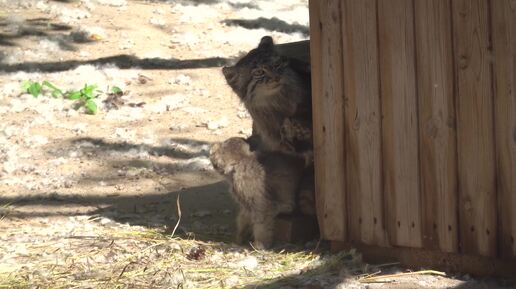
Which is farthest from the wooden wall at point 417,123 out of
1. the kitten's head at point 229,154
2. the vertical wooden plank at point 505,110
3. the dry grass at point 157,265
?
the kitten's head at point 229,154

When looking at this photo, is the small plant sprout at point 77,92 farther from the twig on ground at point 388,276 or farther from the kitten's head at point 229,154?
the twig on ground at point 388,276

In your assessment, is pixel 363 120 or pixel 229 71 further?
pixel 229 71

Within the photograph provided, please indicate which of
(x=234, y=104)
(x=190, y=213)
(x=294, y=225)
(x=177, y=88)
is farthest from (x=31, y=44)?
(x=294, y=225)

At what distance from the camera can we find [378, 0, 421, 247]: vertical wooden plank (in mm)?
5023

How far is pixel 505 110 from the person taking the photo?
4645 mm

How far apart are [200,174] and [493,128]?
12.5 feet

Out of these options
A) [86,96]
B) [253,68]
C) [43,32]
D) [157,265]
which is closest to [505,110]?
[253,68]

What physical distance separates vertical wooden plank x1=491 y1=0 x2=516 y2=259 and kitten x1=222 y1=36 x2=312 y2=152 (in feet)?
5.40

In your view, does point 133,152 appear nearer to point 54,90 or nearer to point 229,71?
point 54,90

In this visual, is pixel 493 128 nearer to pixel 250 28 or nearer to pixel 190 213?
pixel 190 213

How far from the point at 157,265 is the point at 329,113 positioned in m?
1.35

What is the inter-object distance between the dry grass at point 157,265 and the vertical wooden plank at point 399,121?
0.47 metres

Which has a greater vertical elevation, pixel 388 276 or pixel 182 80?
pixel 182 80

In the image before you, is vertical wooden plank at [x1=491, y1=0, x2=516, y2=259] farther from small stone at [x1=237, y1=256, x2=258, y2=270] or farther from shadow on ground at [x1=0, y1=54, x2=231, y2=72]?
shadow on ground at [x1=0, y1=54, x2=231, y2=72]
